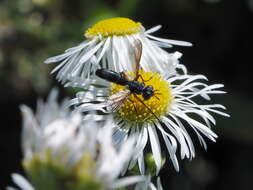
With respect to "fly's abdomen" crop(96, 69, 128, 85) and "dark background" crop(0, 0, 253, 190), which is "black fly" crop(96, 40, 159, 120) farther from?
"dark background" crop(0, 0, 253, 190)

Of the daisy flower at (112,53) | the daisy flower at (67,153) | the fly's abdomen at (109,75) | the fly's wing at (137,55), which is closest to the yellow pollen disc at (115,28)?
the daisy flower at (112,53)

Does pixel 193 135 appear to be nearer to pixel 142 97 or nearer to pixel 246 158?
pixel 246 158

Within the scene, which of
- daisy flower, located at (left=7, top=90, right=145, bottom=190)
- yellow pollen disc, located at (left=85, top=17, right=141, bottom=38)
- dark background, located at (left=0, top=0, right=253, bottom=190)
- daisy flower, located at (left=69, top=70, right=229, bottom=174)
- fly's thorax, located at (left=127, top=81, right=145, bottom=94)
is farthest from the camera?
dark background, located at (left=0, top=0, right=253, bottom=190)

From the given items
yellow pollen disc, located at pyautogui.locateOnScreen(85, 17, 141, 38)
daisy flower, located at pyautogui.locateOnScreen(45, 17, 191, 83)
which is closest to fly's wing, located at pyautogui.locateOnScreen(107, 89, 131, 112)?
daisy flower, located at pyautogui.locateOnScreen(45, 17, 191, 83)

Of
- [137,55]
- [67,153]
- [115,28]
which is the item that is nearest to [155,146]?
[137,55]

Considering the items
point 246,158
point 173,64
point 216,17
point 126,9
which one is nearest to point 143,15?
point 126,9
